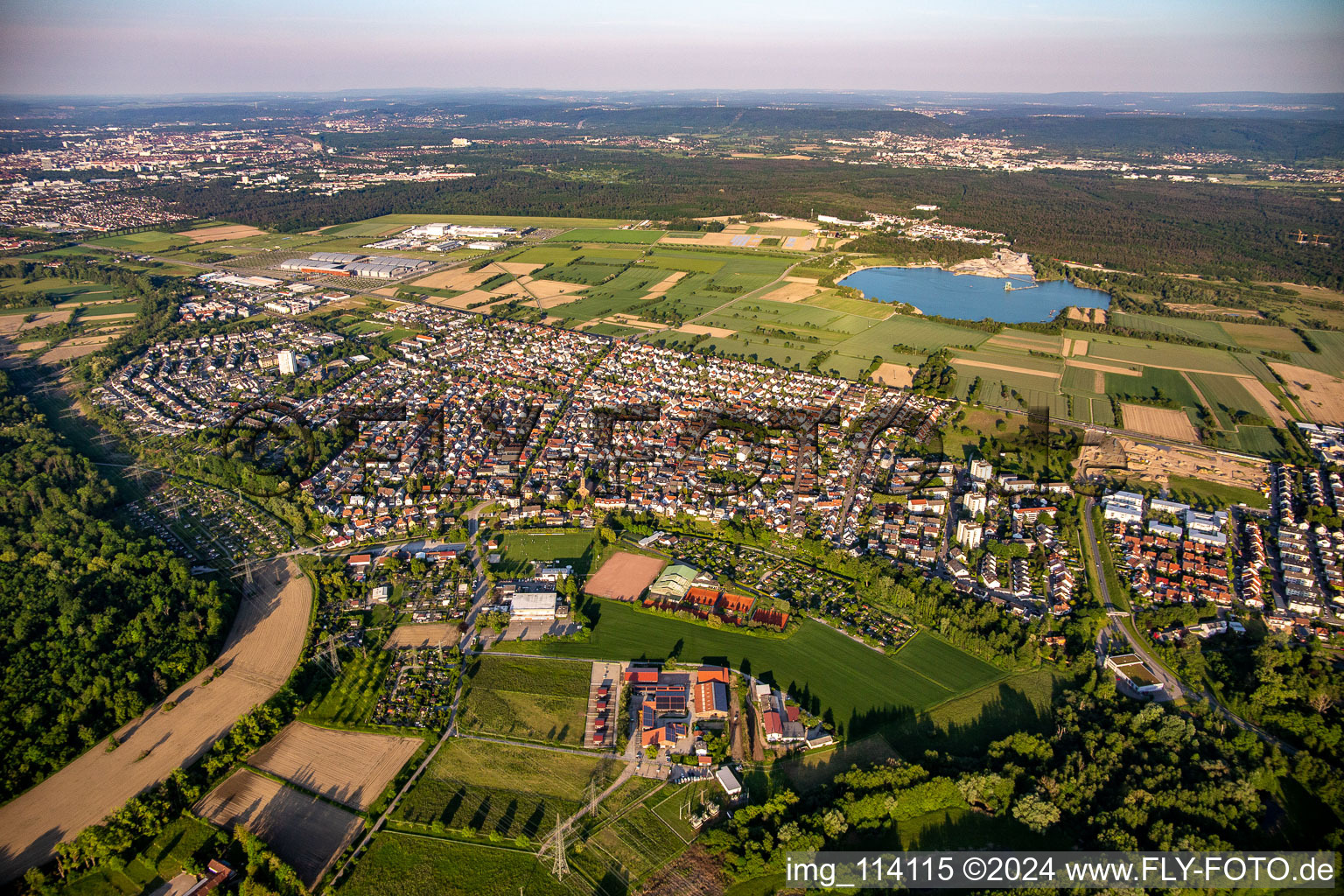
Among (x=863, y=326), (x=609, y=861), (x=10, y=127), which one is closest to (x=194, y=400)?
(x=609, y=861)

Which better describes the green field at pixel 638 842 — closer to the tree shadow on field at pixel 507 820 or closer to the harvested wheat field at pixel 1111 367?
the tree shadow on field at pixel 507 820

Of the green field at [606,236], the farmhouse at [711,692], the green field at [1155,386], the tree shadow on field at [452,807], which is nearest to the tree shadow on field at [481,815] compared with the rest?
the tree shadow on field at [452,807]

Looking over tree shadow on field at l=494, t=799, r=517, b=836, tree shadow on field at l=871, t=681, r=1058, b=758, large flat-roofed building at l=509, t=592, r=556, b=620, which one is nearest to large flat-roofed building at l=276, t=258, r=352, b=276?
large flat-roofed building at l=509, t=592, r=556, b=620

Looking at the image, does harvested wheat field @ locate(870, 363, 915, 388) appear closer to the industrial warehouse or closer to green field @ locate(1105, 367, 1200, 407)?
green field @ locate(1105, 367, 1200, 407)

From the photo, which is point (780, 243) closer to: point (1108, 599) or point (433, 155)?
point (1108, 599)

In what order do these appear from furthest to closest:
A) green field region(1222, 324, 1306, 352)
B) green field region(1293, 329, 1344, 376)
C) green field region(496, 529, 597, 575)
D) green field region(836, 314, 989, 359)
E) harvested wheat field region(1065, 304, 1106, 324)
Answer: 1. harvested wheat field region(1065, 304, 1106, 324)
2. green field region(1222, 324, 1306, 352)
3. green field region(836, 314, 989, 359)
4. green field region(1293, 329, 1344, 376)
5. green field region(496, 529, 597, 575)

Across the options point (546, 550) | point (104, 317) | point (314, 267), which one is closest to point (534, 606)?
point (546, 550)

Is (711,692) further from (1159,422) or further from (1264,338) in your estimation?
(1264,338)
